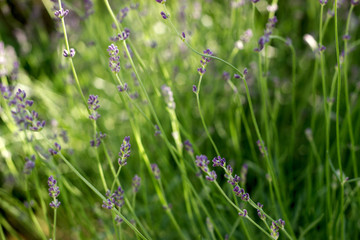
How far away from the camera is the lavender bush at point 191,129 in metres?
1.69

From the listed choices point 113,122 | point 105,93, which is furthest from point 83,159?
point 105,93

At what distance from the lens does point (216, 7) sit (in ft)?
9.27

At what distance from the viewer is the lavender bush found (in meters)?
1.69

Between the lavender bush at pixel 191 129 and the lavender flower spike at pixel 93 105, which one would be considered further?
the lavender bush at pixel 191 129

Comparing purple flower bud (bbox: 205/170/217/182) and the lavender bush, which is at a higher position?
the lavender bush

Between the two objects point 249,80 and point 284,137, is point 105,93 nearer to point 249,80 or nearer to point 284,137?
point 249,80

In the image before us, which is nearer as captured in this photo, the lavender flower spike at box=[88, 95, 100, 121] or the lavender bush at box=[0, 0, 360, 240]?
the lavender flower spike at box=[88, 95, 100, 121]

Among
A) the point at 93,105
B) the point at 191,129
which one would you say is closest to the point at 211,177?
the point at 93,105

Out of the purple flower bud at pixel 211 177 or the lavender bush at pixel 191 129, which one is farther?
the lavender bush at pixel 191 129

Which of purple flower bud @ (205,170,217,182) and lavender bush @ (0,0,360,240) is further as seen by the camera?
lavender bush @ (0,0,360,240)

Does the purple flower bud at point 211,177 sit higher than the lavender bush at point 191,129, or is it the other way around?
the lavender bush at point 191,129

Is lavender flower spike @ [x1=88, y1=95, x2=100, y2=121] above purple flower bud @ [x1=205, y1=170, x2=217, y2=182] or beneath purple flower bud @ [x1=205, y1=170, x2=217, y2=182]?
above

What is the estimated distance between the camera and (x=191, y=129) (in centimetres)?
214

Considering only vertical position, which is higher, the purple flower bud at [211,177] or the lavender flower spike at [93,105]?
the lavender flower spike at [93,105]
